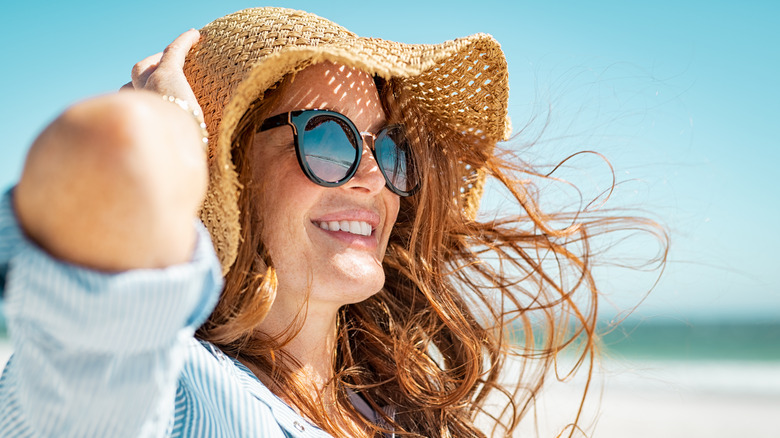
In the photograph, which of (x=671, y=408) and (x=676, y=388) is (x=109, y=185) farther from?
(x=671, y=408)

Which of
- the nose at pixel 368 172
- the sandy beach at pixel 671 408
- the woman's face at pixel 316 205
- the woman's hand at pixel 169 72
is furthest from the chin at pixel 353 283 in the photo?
the sandy beach at pixel 671 408

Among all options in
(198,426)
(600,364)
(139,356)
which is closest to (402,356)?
(600,364)

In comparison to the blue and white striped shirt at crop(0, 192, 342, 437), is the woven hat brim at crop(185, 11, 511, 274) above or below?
above

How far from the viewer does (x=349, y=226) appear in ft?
6.14

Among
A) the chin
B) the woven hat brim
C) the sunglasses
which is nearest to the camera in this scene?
the woven hat brim

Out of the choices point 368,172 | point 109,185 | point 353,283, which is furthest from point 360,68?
point 109,185

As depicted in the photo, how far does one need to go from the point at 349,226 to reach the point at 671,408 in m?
8.81

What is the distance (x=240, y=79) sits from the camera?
1.54 m

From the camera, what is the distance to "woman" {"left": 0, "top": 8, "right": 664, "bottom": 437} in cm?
67

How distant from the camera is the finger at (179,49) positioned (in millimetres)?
1580

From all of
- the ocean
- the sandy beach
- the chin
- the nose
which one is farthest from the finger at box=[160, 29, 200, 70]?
the sandy beach

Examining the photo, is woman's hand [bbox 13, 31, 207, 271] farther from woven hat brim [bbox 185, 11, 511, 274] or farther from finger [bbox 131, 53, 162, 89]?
finger [bbox 131, 53, 162, 89]

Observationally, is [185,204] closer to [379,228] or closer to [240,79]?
[240,79]

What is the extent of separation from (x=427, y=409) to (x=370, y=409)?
202 millimetres
